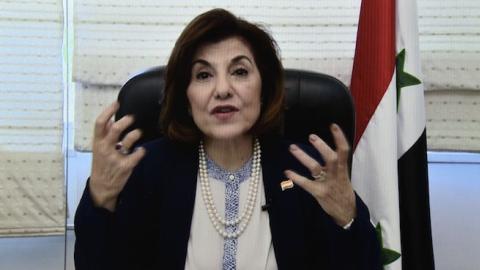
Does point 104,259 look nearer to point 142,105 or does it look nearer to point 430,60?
point 142,105

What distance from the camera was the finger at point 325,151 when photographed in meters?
0.78

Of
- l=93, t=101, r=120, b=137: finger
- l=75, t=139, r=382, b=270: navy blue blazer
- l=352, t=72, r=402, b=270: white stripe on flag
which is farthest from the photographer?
l=352, t=72, r=402, b=270: white stripe on flag

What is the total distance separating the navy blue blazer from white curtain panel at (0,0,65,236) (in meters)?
0.90

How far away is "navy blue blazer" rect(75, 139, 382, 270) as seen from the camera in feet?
2.97

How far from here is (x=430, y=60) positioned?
1782 mm

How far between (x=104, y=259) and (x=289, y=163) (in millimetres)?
425

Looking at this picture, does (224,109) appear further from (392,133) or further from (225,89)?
(392,133)

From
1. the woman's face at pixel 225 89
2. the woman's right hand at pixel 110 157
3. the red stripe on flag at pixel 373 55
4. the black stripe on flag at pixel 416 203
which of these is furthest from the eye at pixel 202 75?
the black stripe on flag at pixel 416 203

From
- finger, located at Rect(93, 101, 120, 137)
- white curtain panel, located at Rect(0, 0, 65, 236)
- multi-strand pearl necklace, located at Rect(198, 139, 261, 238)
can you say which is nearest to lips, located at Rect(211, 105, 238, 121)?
multi-strand pearl necklace, located at Rect(198, 139, 261, 238)

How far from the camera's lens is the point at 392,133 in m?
1.44

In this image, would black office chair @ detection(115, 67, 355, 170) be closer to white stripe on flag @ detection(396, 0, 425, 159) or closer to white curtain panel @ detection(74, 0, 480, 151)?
white stripe on flag @ detection(396, 0, 425, 159)

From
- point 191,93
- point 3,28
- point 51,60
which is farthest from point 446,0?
point 3,28

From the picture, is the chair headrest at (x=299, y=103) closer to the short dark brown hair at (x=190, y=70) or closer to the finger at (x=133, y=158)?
the short dark brown hair at (x=190, y=70)

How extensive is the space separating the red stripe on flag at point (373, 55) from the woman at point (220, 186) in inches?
21.2
